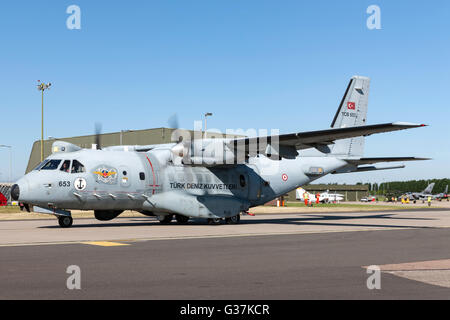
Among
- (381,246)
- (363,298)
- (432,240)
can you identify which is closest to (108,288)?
(363,298)

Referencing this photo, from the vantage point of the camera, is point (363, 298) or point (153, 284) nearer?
point (363, 298)

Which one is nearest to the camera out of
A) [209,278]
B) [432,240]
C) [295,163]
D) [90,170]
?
[209,278]

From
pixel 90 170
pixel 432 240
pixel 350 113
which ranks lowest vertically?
pixel 432 240

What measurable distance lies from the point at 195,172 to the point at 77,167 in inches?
244

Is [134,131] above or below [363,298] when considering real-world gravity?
above

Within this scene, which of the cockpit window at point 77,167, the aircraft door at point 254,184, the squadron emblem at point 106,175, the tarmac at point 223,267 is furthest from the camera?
the aircraft door at point 254,184

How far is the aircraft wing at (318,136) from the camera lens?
2011 cm

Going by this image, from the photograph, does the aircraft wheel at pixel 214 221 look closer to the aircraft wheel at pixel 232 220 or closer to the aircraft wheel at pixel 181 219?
the aircraft wheel at pixel 232 220

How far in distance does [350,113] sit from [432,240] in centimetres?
1424

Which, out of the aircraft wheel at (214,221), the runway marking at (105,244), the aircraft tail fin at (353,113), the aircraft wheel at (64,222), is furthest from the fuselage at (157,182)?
the runway marking at (105,244)

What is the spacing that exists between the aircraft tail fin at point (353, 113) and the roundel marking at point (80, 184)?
15.5m

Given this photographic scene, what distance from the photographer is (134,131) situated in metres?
63.2

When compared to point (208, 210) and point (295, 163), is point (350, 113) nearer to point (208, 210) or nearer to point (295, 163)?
point (295, 163)

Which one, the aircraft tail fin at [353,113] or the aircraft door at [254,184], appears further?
the aircraft tail fin at [353,113]
